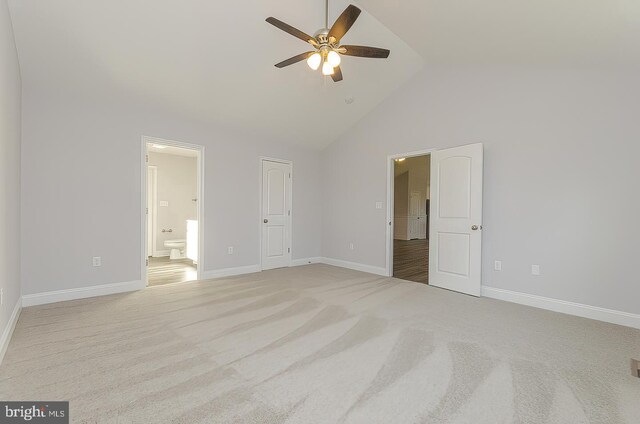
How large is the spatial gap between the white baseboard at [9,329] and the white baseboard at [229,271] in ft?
7.13

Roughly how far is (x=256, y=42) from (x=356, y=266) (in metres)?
4.16

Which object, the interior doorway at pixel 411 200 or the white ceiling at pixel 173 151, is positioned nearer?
the white ceiling at pixel 173 151

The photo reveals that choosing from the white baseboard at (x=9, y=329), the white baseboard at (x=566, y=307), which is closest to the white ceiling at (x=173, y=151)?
the white baseboard at (x=9, y=329)

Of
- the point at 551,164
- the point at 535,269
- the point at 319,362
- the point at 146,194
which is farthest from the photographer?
the point at 146,194

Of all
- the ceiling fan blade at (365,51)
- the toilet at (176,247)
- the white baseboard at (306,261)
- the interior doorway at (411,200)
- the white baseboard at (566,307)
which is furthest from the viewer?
the interior doorway at (411,200)

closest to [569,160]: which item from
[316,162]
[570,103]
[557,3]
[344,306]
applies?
[570,103]

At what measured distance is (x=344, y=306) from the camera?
360cm

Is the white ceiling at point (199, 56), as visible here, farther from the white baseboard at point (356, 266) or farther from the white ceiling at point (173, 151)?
the white baseboard at point (356, 266)

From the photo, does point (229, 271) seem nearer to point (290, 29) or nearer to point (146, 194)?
point (146, 194)

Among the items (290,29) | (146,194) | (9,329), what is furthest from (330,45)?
(9,329)

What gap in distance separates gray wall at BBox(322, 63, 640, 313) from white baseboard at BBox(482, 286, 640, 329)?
0.20ft

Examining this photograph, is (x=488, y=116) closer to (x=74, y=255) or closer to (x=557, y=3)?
(x=557, y=3)

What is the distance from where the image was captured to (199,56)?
3.63 metres

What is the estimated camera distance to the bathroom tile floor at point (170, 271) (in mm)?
4824
